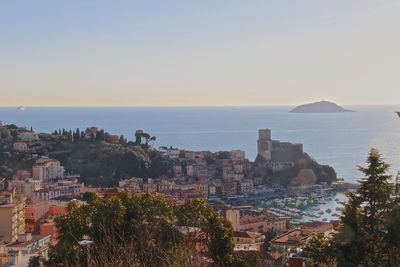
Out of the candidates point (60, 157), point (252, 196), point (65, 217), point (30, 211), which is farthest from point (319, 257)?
point (60, 157)

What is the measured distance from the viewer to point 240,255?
268 inches

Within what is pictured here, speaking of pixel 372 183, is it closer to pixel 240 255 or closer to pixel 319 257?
pixel 319 257

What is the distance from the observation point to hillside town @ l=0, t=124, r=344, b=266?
10125 millimetres

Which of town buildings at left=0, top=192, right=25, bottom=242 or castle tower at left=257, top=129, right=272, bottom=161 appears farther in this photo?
castle tower at left=257, top=129, right=272, bottom=161

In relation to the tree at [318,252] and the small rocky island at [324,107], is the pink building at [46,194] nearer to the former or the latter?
the tree at [318,252]

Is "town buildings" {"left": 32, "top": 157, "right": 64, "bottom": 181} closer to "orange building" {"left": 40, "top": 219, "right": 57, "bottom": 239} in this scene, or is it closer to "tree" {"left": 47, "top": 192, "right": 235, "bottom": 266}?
"orange building" {"left": 40, "top": 219, "right": 57, "bottom": 239}

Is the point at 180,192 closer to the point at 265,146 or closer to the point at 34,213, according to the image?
the point at 34,213

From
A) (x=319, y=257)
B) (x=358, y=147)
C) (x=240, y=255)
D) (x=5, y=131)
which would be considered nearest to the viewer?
(x=319, y=257)

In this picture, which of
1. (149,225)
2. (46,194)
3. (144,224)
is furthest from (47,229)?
(46,194)

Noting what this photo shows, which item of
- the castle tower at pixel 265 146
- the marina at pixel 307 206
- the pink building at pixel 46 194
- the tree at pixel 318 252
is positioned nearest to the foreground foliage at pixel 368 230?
the tree at pixel 318 252

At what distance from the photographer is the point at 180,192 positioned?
73.2 ft

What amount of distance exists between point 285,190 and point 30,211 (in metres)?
15.9

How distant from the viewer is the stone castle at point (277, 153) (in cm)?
2995

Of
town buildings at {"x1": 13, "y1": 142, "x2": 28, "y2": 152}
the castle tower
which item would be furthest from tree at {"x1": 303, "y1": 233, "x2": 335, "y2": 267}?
the castle tower
